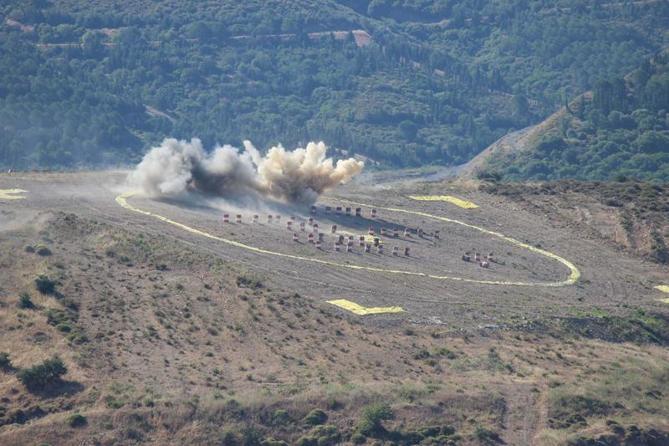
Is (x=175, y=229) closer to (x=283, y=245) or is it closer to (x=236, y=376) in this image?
(x=283, y=245)

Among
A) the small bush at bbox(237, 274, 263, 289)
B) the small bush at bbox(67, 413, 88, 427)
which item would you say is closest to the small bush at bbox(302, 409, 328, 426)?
the small bush at bbox(67, 413, 88, 427)

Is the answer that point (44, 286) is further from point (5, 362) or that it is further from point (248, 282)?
point (248, 282)

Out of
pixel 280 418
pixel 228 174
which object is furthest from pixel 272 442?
pixel 228 174

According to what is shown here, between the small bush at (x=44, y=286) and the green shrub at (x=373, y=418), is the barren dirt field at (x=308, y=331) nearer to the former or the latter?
the green shrub at (x=373, y=418)

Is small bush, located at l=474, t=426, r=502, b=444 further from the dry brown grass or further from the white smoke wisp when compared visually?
the white smoke wisp

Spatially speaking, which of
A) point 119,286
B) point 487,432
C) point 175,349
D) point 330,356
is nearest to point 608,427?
point 487,432

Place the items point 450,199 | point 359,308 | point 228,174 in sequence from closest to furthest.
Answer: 1. point 359,308
2. point 228,174
3. point 450,199
